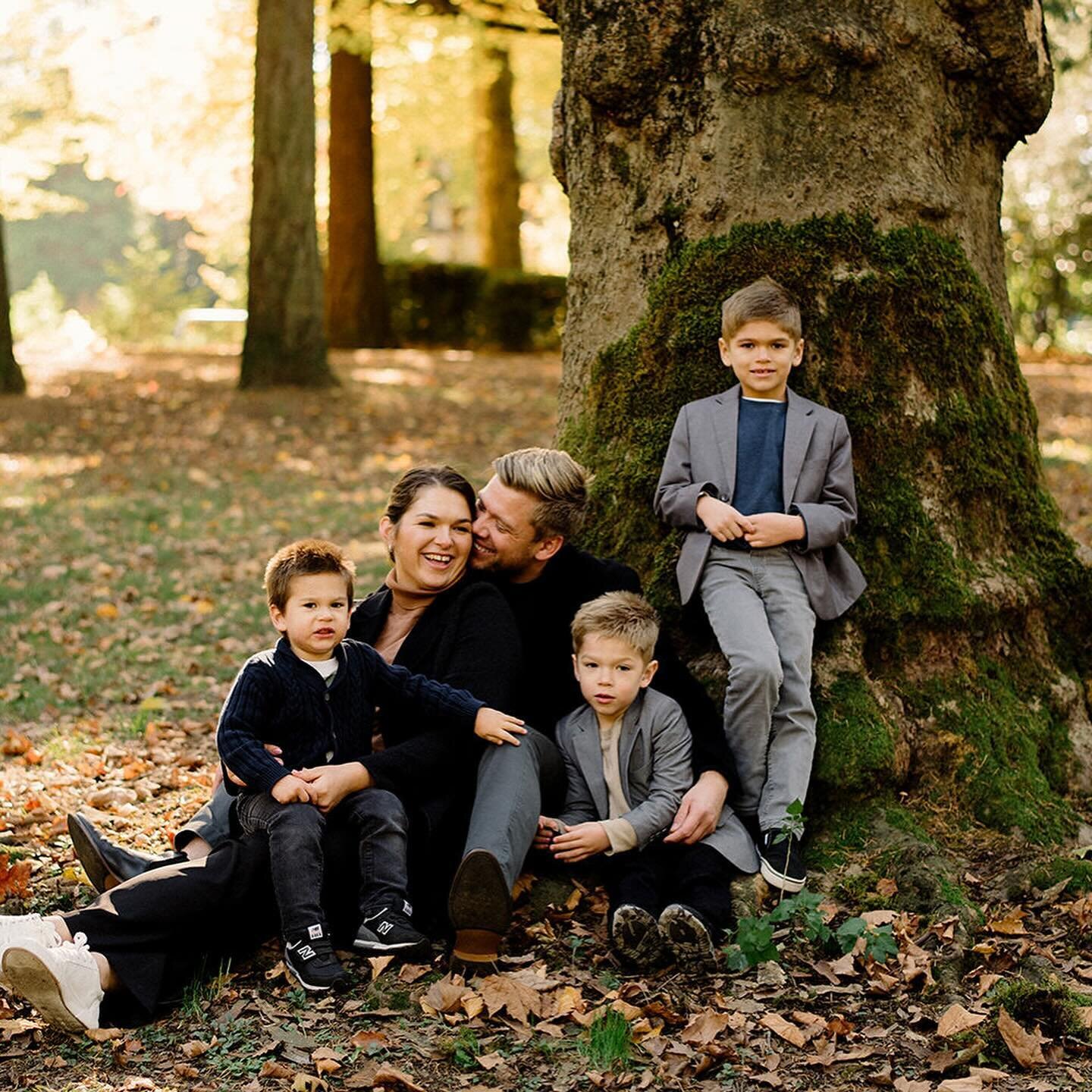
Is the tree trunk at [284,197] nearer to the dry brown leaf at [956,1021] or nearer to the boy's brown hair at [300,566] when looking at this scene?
the boy's brown hair at [300,566]

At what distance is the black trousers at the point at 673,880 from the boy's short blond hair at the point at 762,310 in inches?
71.3

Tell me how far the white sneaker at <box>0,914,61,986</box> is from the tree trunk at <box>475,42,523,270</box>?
2059 centimetres

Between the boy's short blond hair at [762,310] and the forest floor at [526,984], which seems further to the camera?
the boy's short blond hair at [762,310]

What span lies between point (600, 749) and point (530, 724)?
0.32 meters

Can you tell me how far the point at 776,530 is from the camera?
455 cm

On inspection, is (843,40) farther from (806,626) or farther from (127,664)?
(127,664)

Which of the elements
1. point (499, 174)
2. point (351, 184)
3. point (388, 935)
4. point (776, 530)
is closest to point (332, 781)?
point (388, 935)

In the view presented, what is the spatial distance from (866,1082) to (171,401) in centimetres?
1347

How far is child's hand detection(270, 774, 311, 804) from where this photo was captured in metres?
4.01

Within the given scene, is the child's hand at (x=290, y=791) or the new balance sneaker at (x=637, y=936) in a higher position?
the child's hand at (x=290, y=791)

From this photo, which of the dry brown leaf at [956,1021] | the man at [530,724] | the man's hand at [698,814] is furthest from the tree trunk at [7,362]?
the dry brown leaf at [956,1021]

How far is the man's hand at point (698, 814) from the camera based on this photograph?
429cm

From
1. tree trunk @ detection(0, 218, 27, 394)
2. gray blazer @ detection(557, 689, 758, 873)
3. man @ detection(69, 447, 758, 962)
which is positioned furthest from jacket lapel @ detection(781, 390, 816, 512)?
tree trunk @ detection(0, 218, 27, 394)

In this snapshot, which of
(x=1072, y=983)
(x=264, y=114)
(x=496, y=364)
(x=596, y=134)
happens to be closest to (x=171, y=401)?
(x=264, y=114)
